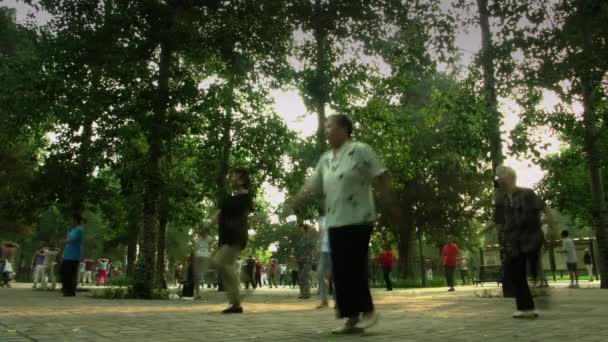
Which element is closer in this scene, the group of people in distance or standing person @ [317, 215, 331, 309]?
the group of people in distance

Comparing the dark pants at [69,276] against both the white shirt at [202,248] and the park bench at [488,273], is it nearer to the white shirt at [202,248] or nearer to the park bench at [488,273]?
the white shirt at [202,248]

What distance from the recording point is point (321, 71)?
63.2 feet

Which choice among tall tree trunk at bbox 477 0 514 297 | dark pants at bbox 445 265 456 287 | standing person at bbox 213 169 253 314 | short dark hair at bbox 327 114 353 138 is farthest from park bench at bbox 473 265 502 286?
short dark hair at bbox 327 114 353 138

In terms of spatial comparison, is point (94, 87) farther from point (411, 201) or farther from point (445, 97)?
point (411, 201)

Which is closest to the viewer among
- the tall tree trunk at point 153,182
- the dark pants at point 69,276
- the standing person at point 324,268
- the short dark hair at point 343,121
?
the short dark hair at point 343,121

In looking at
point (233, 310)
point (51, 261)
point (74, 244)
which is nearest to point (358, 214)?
point (233, 310)

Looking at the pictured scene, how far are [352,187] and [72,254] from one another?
1190 cm

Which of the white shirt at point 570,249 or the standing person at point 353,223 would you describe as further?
the white shirt at point 570,249

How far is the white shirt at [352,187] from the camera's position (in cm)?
541

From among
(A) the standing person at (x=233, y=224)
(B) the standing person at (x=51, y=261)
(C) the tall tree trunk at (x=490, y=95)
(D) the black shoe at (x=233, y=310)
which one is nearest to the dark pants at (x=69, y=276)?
(B) the standing person at (x=51, y=261)

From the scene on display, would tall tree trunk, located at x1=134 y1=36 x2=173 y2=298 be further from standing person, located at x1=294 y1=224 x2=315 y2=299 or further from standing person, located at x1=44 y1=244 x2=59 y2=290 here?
standing person, located at x1=44 y1=244 x2=59 y2=290

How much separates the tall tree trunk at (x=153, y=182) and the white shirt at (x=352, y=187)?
9191 mm

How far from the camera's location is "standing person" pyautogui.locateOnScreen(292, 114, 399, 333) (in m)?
5.38

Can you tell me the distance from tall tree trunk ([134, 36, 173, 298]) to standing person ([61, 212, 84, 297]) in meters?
1.67
